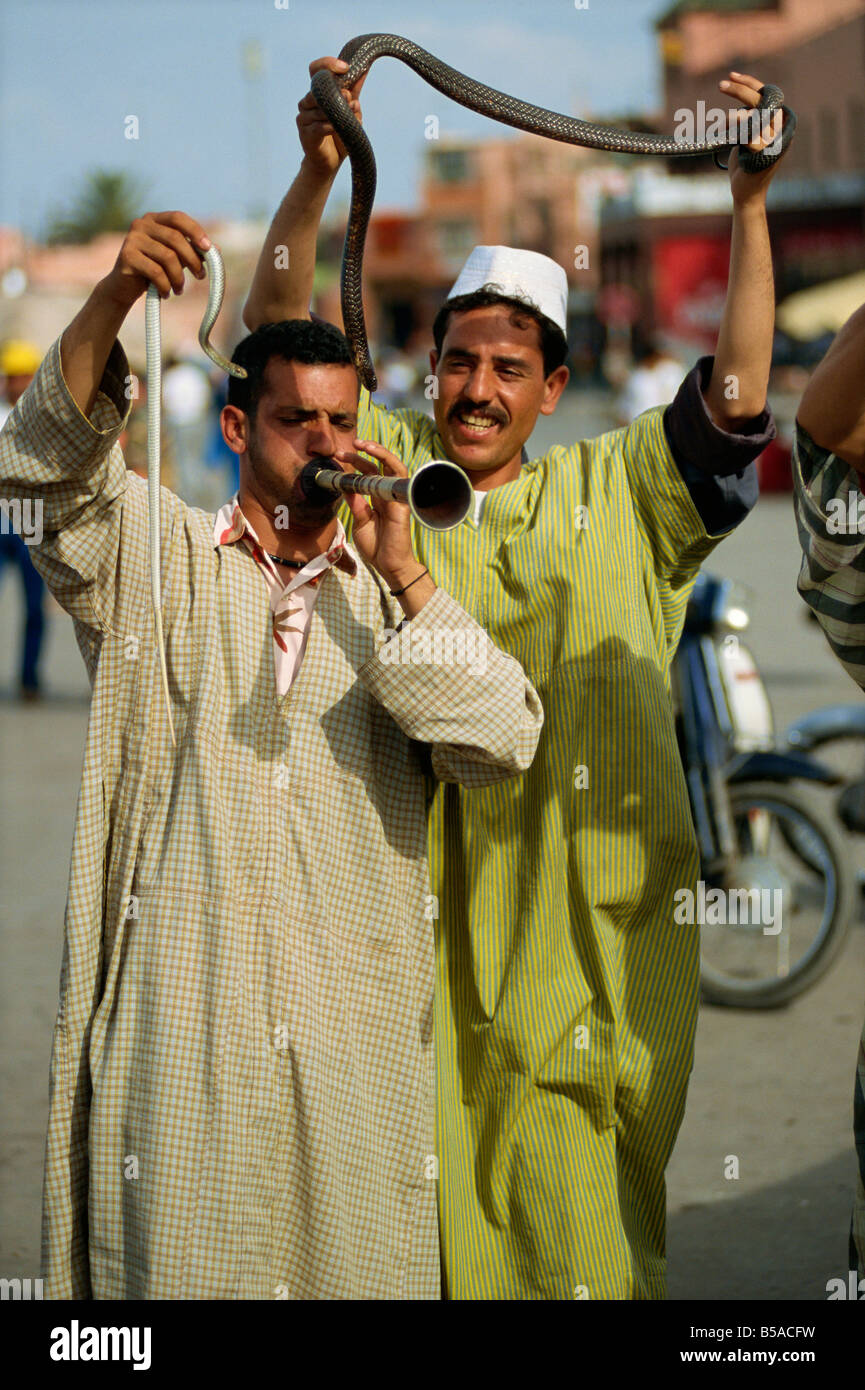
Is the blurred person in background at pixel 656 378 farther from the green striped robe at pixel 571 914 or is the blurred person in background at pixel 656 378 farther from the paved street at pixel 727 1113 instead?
the green striped robe at pixel 571 914

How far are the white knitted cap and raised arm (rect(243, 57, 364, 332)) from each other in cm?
25

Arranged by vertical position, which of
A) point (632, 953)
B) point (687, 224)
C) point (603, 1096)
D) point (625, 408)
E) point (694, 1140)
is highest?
point (687, 224)

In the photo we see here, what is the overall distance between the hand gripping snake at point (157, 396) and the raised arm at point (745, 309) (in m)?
0.74

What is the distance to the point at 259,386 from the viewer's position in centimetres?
260

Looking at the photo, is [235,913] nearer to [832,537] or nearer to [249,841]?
[249,841]

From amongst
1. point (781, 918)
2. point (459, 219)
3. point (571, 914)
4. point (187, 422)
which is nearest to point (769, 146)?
point (571, 914)

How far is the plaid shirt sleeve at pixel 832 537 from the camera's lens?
2.36 m

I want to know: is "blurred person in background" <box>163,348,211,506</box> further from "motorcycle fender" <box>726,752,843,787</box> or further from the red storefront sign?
the red storefront sign

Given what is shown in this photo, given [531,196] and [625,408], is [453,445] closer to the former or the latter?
[625,408]

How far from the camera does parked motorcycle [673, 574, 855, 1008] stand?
5.45 m

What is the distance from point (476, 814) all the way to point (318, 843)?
32cm

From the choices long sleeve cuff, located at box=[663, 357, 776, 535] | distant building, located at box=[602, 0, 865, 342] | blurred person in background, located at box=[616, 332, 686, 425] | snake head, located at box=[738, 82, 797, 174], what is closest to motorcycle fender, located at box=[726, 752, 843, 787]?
long sleeve cuff, located at box=[663, 357, 776, 535]

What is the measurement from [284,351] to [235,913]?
84cm

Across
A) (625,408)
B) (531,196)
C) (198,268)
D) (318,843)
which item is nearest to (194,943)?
(318,843)
